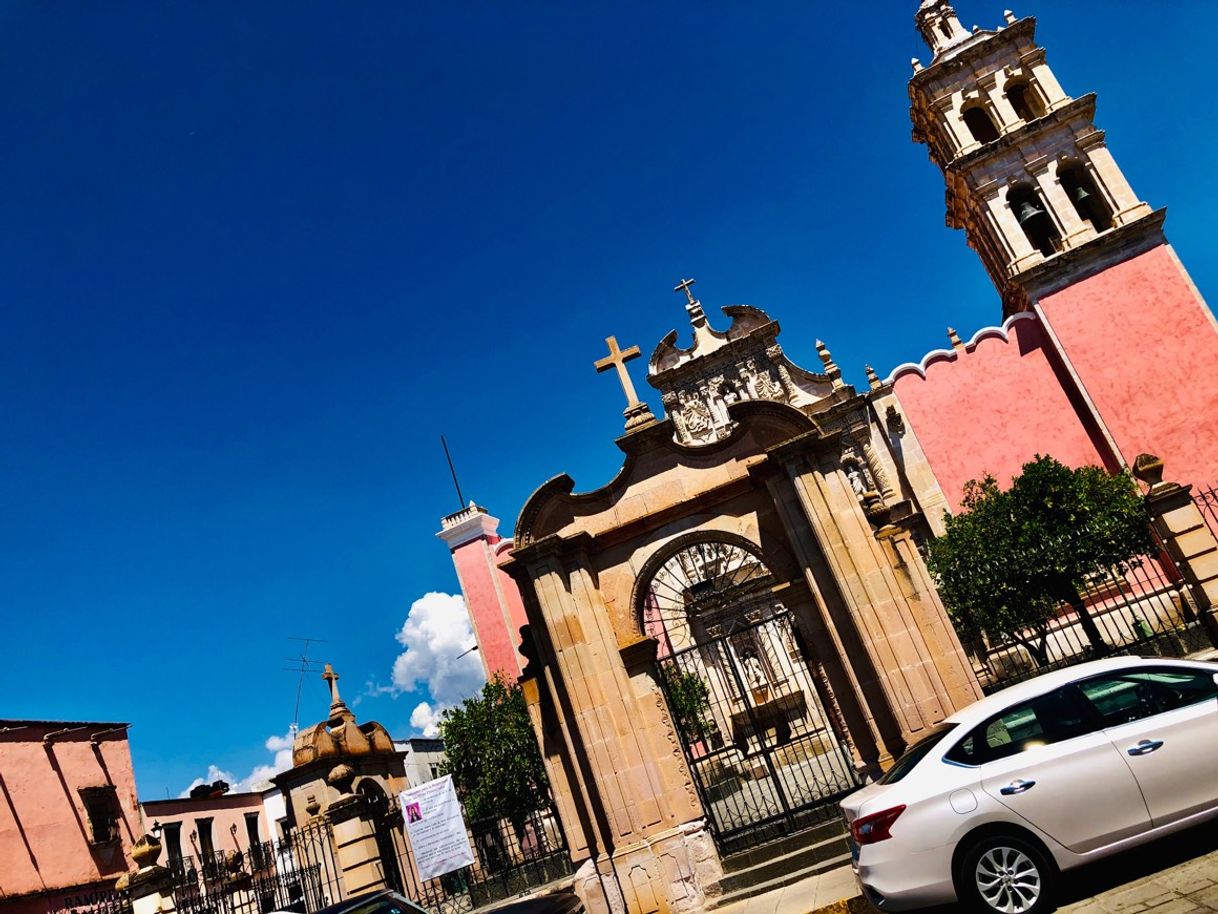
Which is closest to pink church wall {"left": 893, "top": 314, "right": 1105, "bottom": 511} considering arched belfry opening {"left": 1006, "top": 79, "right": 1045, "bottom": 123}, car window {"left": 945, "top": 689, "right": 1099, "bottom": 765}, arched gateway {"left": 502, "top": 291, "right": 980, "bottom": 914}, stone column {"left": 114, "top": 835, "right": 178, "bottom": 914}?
arched belfry opening {"left": 1006, "top": 79, "right": 1045, "bottom": 123}

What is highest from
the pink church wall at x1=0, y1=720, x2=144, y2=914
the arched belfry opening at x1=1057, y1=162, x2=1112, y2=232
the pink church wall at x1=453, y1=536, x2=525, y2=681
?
the arched belfry opening at x1=1057, y1=162, x2=1112, y2=232

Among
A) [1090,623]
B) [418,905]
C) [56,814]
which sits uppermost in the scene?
[56,814]

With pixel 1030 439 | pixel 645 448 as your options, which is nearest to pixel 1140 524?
pixel 1030 439

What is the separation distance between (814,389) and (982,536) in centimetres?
1016

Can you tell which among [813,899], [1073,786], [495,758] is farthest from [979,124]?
[1073,786]

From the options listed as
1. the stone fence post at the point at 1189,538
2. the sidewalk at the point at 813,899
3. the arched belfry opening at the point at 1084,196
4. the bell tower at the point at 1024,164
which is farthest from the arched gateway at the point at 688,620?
the arched belfry opening at the point at 1084,196

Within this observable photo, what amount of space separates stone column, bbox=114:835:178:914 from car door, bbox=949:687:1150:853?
10.8 meters

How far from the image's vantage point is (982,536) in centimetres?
2023

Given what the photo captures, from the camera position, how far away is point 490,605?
3322cm

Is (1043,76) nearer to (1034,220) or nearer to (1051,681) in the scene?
(1034,220)

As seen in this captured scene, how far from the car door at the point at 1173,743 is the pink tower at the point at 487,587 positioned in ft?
89.2

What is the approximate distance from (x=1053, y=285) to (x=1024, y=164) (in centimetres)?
424

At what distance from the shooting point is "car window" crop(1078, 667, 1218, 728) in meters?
5.34

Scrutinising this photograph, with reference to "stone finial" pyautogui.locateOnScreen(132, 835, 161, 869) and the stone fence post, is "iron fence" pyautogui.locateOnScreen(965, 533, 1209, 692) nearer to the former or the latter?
the stone fence post
